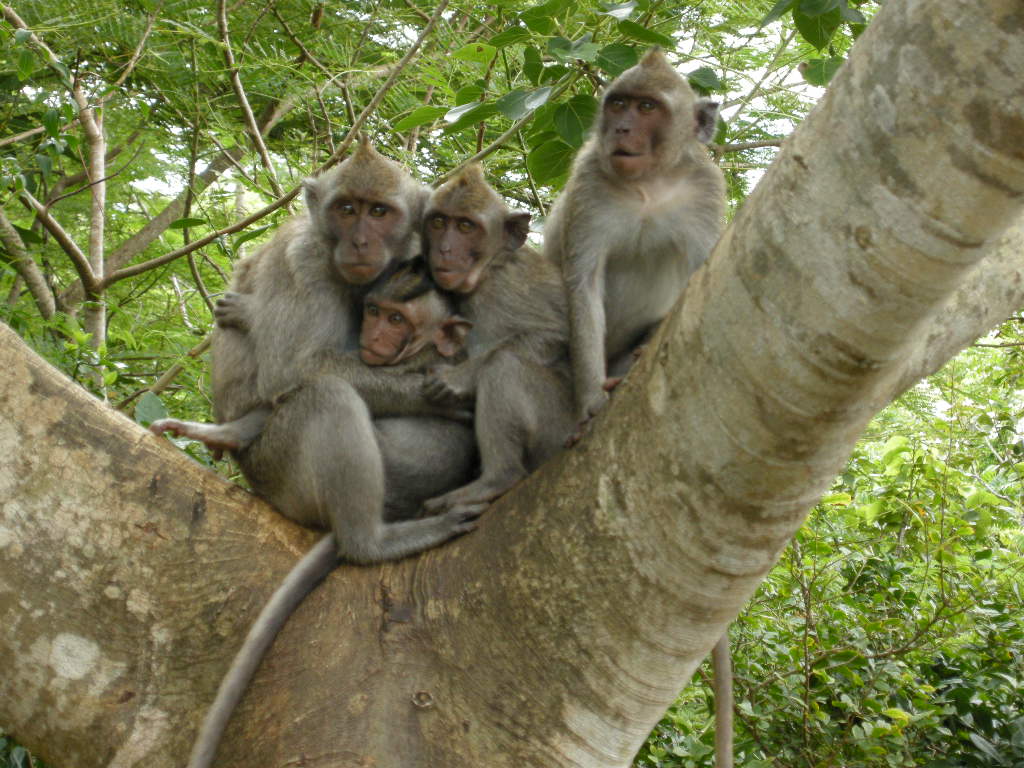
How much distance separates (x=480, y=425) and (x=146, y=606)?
1.48 m

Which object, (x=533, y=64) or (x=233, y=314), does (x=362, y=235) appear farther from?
(x=533, y=64)

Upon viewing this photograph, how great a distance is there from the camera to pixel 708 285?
8.32ft

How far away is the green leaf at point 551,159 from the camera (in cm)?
523

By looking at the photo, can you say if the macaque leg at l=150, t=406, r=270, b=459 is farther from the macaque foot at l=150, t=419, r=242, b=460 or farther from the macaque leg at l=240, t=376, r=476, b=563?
the macaque leg at l=240, t=376, r=476, b=563

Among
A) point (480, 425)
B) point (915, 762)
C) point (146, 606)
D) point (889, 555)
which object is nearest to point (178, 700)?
point (146, 606)

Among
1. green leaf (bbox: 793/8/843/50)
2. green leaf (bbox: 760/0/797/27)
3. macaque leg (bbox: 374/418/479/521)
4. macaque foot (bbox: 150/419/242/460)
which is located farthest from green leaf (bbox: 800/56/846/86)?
macaque foot (bbox: 150/419/242/460)

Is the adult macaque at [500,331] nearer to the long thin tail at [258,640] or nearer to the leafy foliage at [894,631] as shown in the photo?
the long thin tail at [258,640]

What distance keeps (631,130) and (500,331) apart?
1092 millimetres

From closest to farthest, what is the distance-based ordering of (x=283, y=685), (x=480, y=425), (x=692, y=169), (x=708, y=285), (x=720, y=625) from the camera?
(x=708, y=285), (x=720, y=625), (x=283, y=685), (x=480, y=425), (x=692, y=169)

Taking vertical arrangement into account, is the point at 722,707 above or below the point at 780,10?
below

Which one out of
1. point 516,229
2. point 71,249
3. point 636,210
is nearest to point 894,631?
point 636,210

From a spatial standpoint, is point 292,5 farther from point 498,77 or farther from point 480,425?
point 480,425

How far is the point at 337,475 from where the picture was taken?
13.3 ft

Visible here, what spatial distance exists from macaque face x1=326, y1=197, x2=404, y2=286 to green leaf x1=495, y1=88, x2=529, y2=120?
29.8 inches
